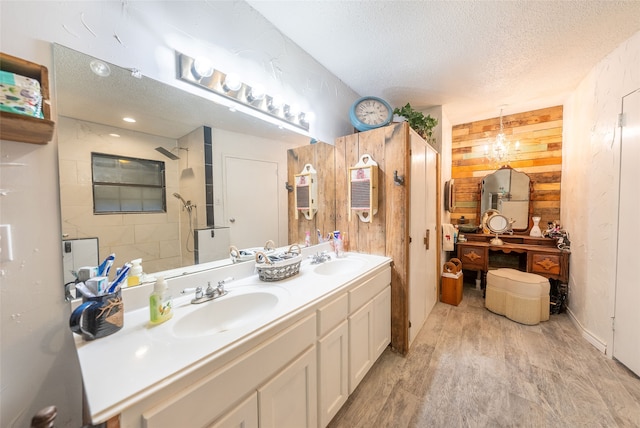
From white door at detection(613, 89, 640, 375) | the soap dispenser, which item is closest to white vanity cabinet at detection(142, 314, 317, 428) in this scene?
the soap dispenser

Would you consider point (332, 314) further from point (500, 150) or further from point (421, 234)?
point (500, 150)

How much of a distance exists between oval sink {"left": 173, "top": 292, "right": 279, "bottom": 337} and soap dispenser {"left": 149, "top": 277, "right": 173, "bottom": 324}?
6cm

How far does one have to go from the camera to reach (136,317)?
3.00 feet

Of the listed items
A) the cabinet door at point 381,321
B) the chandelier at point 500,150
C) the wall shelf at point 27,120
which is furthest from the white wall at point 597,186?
the wall shelf at point 27,120

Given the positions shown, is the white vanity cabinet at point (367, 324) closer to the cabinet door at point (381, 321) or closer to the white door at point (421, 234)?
the cabinet door at point (381, 321)

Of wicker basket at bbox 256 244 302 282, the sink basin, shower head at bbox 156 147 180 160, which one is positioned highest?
shower head at bbox 156 147 180 160

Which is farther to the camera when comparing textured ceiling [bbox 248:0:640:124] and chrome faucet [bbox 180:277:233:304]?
textured ceiling [bbox 248:0:640:124]

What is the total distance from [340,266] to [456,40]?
6.39 feet

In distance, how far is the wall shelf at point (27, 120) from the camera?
2.25ft

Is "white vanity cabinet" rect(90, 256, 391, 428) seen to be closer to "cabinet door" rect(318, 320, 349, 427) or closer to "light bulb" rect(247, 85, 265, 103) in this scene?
"cabinet door" rect(318, 320, 349, 427)

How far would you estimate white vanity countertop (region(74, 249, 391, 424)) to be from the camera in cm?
56

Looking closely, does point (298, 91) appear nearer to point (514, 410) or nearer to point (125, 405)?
point (125, 405)

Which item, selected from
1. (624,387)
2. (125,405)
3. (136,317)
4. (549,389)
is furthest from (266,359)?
(624,387)

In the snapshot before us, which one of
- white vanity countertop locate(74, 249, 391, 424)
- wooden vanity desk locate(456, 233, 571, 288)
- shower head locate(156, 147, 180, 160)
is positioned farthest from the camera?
wooden vanity desk locate(456, 233, 571, 288)
